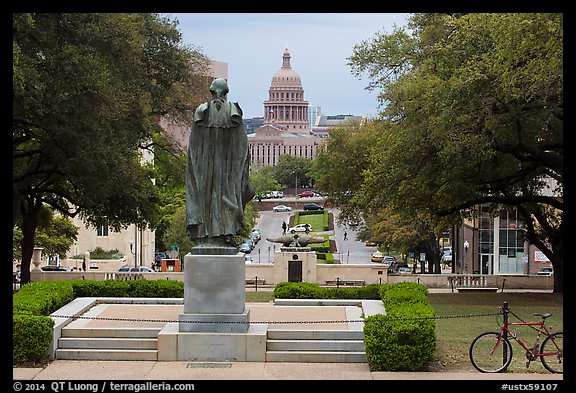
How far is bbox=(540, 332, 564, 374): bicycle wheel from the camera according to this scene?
15.8 metres

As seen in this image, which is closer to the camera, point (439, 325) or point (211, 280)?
point (211, 280)

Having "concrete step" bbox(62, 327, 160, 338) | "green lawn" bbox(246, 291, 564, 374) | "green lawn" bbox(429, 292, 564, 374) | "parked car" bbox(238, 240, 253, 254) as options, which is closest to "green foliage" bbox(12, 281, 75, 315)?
"concrete step" bbox(62, 327, 160, 338)

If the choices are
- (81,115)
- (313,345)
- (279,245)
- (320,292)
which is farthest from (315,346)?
(279,245)

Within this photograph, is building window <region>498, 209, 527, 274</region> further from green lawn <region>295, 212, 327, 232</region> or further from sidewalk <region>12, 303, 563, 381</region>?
green lawn <region>295, 212, 327, 232</region>

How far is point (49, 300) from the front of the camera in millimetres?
19422

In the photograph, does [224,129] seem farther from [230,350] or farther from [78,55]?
[78,55]

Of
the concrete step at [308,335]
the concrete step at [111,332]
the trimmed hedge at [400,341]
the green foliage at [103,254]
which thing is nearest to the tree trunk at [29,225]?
the concrete step at [111,332]

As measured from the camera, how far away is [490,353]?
1672 cm

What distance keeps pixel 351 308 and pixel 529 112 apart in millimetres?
9090

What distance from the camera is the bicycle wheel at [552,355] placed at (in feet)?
51.9

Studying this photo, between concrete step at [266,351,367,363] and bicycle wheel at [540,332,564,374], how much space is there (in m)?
3.04

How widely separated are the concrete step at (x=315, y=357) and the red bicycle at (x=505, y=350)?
2028mm

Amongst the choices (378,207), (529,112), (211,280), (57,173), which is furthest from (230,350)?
(57,173)
